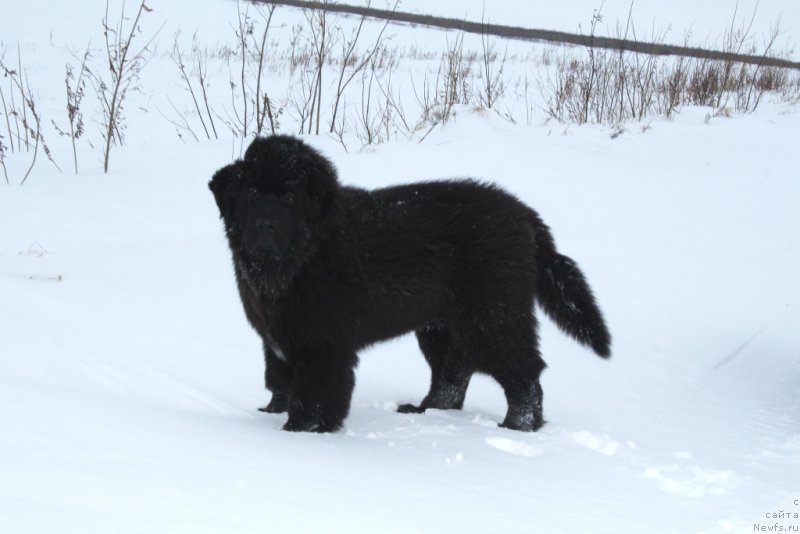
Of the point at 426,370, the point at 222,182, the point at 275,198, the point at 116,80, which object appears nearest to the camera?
the point at 275,198

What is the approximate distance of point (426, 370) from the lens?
19.8 ft

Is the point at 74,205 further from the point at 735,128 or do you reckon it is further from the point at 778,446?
the point at 735,128

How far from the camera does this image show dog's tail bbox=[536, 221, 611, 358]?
4.72 meters

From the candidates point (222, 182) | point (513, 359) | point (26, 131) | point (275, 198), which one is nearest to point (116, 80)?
point (26, 131)

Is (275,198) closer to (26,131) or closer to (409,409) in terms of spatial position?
(409,409)

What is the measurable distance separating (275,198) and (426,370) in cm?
233

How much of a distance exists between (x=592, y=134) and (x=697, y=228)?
278cm

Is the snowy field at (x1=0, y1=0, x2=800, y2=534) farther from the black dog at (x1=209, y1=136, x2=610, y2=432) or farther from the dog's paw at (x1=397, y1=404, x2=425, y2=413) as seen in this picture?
the black dog at (x1=209, y1=136, x2=610, y2=432)

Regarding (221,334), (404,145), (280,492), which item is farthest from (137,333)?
(404,145)

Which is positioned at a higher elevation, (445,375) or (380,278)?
(380,278)

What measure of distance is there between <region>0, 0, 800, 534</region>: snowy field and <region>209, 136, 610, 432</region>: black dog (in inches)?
11.7

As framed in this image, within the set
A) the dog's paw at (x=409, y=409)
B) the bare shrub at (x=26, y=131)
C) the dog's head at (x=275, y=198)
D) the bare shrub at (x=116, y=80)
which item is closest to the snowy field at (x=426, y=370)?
the dog's paw at (x=409, y=409)

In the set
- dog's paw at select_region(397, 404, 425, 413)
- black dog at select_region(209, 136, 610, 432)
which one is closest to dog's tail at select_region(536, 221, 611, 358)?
black dog at select_region(209, 136, 610, 432)

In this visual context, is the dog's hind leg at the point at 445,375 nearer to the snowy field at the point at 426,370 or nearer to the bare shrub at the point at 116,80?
the snowy field at the point at 426,370
